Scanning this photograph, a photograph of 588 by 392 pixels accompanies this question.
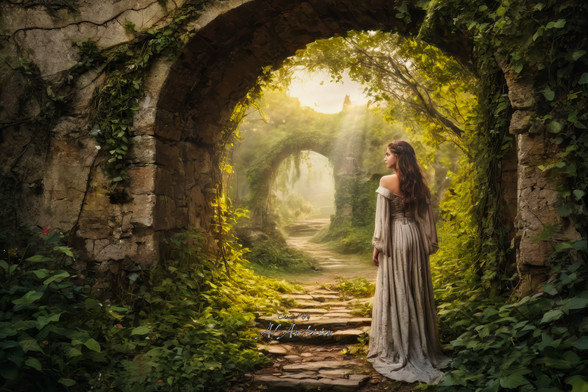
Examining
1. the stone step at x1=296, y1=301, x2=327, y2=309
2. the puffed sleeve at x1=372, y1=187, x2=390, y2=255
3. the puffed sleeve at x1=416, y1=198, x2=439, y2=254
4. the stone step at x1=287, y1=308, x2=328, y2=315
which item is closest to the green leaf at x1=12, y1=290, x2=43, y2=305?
the puffed sleeve at x1=372, y1=187, x2=390, y2=255

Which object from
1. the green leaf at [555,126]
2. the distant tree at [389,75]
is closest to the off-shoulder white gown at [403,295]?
the green leaf at [555,126]

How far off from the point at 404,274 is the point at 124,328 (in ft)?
8.41

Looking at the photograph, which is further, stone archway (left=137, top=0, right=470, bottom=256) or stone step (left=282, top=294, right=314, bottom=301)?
stone step (left=282, top=294, right=314, bottom=301)

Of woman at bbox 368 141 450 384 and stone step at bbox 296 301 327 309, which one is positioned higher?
woman at bbox 368 141 450 384

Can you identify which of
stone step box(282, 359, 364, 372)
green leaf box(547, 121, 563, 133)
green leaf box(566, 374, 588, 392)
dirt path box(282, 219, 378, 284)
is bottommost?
dirt path box(282, 219, 378, 284)

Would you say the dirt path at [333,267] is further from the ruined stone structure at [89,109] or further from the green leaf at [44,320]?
the green leaf at [44,320]

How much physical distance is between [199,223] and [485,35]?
360 cm

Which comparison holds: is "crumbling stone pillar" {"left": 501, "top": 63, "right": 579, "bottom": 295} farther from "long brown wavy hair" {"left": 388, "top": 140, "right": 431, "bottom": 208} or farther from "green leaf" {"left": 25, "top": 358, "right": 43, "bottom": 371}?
"green leaf" {"left": 25, "top": 358, "right": 43, "bottom": 371}

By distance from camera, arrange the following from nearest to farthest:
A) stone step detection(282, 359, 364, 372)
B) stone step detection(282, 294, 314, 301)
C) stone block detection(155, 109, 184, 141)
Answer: stone step detection(282, 359, 364, 372)
stone block detection(155, 109, 184, 141)
stone step detection(282, 294, 314, 301)

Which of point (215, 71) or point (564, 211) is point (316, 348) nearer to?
point (564, 211)

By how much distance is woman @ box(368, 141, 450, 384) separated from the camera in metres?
3.21

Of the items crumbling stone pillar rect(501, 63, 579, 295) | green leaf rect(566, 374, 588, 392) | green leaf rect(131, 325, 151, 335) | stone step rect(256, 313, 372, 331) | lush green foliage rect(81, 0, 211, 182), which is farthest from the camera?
stone step rect(256, 313, 372, 331)

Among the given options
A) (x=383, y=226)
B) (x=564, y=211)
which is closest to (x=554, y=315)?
(x=564, y=211)

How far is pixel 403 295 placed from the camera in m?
3.28
